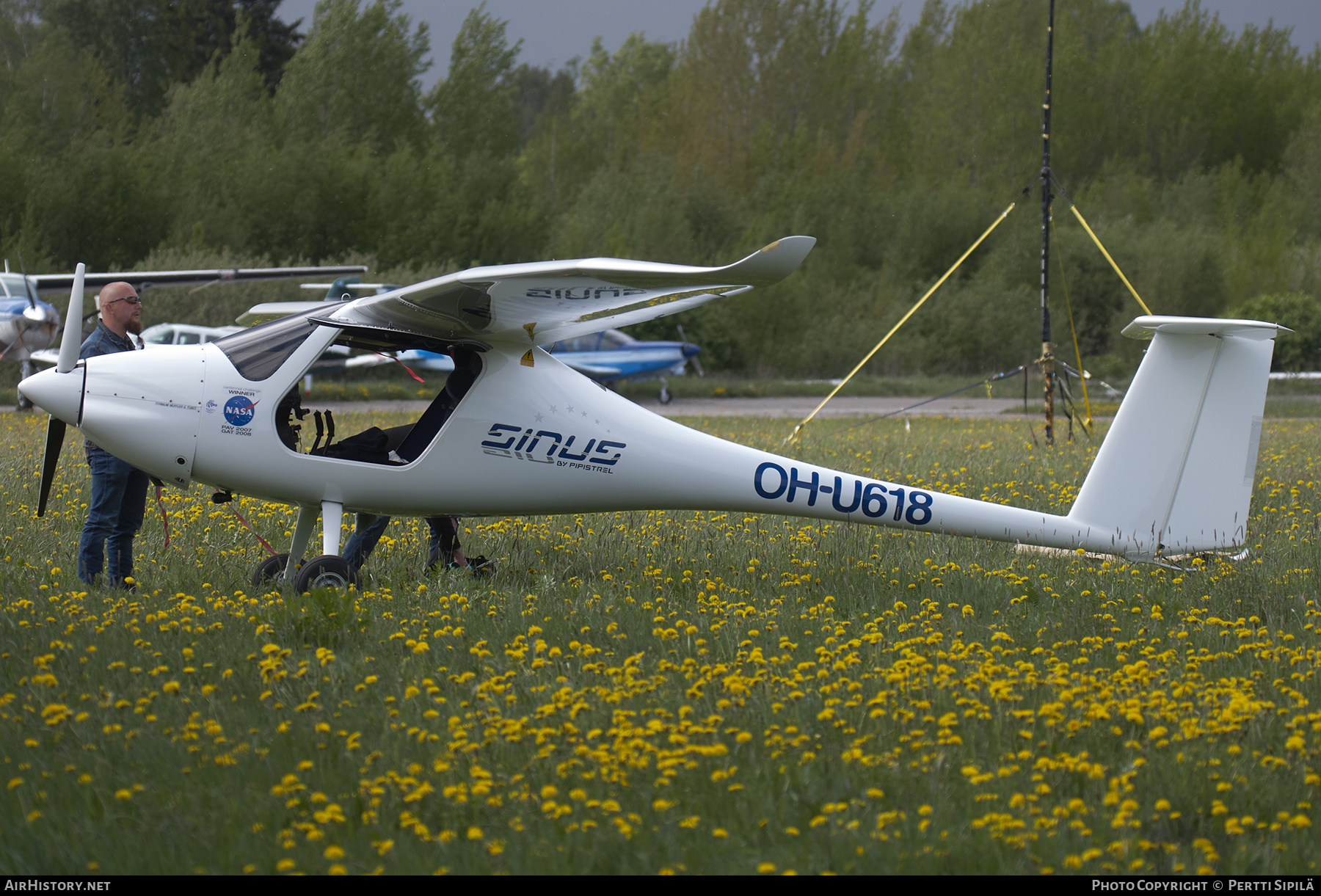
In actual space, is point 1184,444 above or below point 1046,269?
below

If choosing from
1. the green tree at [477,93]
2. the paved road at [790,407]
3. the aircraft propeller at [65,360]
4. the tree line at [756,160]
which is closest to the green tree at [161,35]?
the tree line at [756,160]

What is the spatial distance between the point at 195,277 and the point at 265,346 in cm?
1175

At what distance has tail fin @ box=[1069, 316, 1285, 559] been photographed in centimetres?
608

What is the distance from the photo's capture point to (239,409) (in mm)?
5832

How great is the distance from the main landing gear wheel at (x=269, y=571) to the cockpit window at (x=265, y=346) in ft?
3.88

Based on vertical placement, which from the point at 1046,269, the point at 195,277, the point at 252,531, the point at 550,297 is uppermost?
the point at 1046,269

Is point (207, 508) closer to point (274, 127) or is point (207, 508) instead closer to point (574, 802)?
point (574, 802)

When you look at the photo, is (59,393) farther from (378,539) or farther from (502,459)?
(502,459)

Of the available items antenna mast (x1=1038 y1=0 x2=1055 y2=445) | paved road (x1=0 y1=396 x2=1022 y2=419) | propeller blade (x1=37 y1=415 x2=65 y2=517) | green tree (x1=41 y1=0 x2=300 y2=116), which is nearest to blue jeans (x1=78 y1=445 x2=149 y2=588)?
propeller blade (x1=37 y1=415 x2=65 y2=517)

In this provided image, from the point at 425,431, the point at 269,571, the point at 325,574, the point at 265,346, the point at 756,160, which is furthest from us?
the point at 756,160

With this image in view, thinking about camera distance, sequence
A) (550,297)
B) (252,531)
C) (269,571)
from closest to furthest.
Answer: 1. (550,297)
2. (269,571)
3. (252,531)

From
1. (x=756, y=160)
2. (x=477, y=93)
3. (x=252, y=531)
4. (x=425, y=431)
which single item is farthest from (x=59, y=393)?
(x=477, y=93)

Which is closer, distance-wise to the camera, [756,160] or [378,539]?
[378,539]

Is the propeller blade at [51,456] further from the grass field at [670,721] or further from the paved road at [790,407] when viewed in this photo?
the paved road at [790,407]
